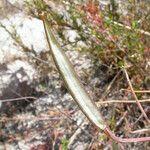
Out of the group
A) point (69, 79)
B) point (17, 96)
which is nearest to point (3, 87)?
point (17, 96)

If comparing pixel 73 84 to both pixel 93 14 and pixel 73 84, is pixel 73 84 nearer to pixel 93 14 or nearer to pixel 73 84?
pixel 73 84

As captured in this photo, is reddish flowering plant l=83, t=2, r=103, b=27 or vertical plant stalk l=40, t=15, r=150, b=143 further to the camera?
reddish flowering plant l=83, t=2, r=103, b=27

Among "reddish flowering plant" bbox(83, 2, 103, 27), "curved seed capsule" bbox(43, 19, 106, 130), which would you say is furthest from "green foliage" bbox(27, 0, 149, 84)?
"curved seed capsule" bbox(43, 19, 106, 130)

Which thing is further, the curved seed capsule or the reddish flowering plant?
the reddish flowering plant

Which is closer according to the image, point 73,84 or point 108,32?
point 73,84

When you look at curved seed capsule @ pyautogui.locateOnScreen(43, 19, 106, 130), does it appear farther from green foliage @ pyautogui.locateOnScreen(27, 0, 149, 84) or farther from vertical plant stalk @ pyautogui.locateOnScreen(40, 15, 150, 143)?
green foliage @ pyautogui.locateOnScreen(27, 0, 149, 84)

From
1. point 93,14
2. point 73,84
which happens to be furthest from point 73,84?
point 93,14

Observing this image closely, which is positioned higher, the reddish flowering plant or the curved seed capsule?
the reddish flowering plant

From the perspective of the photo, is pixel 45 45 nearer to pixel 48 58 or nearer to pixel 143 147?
pixel 48 58

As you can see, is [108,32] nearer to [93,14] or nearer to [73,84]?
[93,14]
